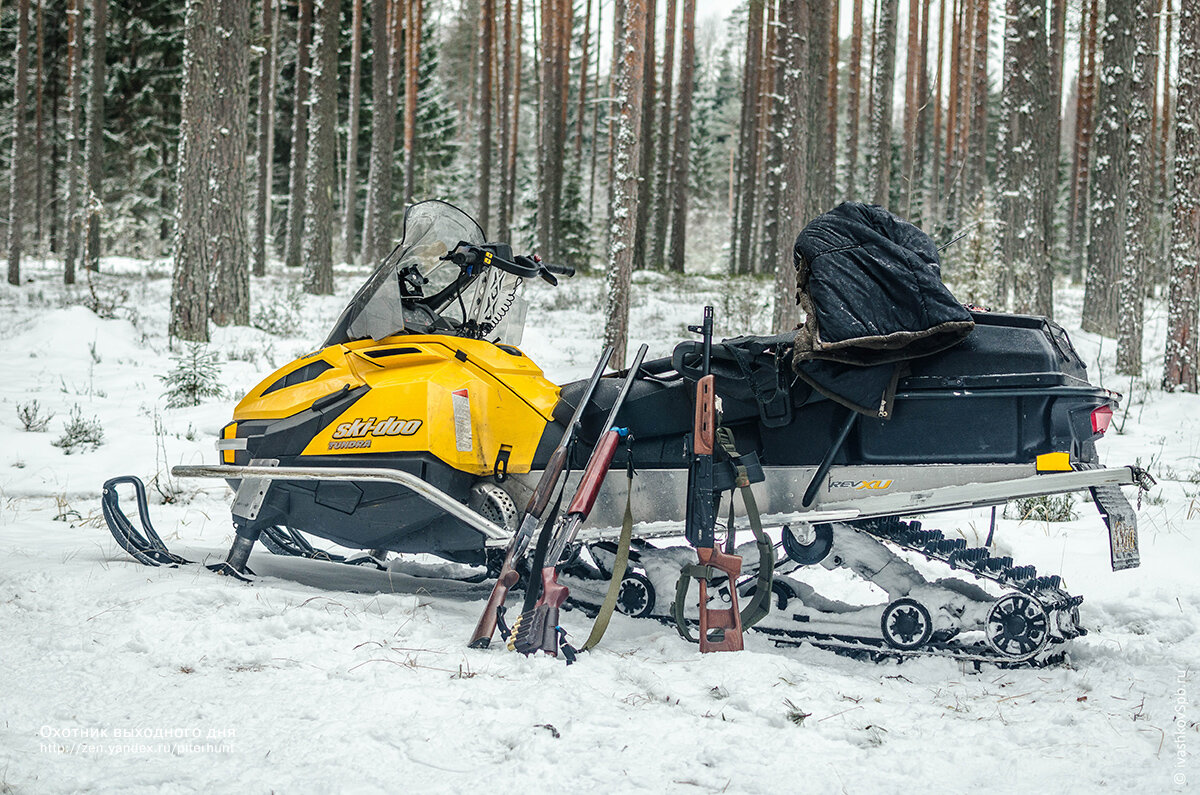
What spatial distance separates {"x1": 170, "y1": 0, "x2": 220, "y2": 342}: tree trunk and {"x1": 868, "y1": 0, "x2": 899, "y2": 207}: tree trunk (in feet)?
38.8

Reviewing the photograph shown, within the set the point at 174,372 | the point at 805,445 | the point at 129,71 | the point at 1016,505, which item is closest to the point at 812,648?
the point at 805,445

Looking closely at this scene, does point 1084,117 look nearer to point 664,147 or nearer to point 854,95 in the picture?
point 854,95

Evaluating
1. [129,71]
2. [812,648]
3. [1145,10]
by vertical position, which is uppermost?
[129,71]

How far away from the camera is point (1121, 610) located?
332cm

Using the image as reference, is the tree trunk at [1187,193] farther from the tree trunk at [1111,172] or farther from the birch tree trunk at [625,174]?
the birch tree trunk at [625,174]

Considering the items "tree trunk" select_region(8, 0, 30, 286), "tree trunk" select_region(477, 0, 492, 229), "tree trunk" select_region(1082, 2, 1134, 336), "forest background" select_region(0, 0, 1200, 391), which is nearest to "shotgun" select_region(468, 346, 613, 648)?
"forest background" select_region(0, 0, 1200, 391)

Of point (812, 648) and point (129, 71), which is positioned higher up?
point (129, 71)

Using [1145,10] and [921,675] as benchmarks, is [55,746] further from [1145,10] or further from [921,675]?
[1145,10]

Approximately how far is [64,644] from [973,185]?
2685cm

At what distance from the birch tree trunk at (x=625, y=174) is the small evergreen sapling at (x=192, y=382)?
4.14 metres

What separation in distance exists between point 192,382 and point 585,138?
1201 inches

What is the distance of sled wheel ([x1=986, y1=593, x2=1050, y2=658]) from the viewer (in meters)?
2.74

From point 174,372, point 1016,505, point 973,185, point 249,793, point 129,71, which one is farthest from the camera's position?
point 973,185

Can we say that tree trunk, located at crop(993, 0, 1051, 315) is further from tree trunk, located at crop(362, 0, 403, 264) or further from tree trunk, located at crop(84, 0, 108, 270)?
tree trunk, located at crop(84, 0, 108, 270)
